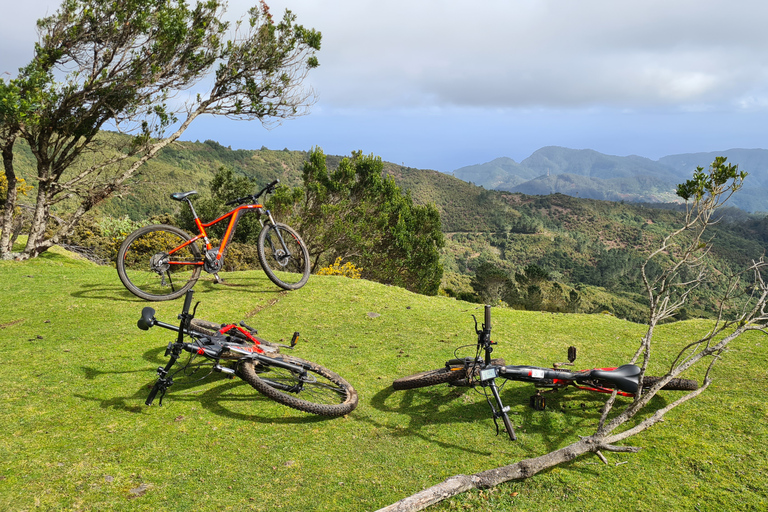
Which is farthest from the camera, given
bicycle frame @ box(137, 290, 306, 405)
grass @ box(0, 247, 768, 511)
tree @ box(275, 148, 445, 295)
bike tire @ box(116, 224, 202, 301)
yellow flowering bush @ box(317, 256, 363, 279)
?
yellow flowering bush @ box(317, 256, 363, 279)

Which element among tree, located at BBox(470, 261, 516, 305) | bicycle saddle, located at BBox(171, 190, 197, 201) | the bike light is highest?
bicycle saddle, located at BBox(171, 190, 197, 201)

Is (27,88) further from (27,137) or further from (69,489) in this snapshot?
(69,489)

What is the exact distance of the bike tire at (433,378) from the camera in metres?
6.16

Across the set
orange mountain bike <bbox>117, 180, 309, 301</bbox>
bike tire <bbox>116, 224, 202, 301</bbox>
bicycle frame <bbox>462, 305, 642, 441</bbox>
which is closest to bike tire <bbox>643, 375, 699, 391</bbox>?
bicycle frame <bbox>462, 305, 642, 441</bbox>

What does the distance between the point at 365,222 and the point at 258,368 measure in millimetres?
23977

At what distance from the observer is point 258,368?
252 inches

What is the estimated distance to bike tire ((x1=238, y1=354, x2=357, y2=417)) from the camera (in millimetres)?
5590

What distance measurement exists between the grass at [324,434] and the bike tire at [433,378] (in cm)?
28

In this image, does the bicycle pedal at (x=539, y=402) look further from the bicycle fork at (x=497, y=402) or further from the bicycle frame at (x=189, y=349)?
the bicycle frame at (x=189, y=349)

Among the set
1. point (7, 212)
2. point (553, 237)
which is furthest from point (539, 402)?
point (553, 237)

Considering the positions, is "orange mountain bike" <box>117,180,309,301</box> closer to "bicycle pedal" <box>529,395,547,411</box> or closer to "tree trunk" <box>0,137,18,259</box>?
"bicycle pedal" <box>529,395,547,411</box>

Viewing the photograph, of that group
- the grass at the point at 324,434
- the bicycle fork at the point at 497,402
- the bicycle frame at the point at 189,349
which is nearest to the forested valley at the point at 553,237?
the grass at the point at 324,434

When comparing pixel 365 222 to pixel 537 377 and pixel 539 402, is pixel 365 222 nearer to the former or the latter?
pixel 539 402

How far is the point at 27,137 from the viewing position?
14.6m
